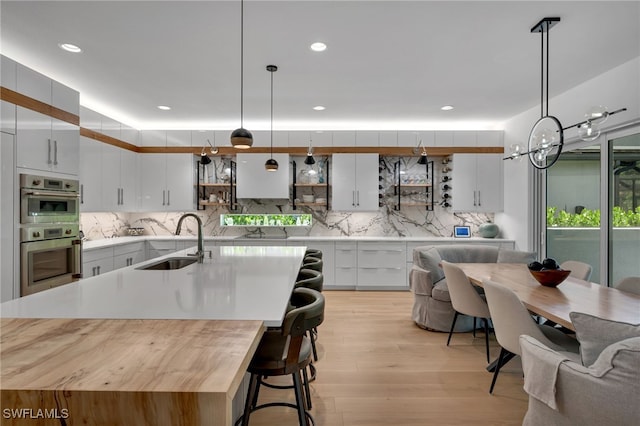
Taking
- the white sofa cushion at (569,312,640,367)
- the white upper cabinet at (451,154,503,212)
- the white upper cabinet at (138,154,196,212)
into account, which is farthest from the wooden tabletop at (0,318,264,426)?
the white upper cabinet at (451,154,503,212)

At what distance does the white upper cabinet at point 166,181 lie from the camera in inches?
237

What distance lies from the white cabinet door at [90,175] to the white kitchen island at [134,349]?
3023 millimetres

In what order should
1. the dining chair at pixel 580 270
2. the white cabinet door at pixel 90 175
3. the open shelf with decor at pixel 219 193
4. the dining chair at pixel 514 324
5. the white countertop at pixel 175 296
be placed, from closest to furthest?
the white countertop at pixel 175 296 → the dining chair at pixel 514 324 → the dining chair at pixel 580 270 → the white cabinet door at pixel 90 175 → the open shelf with decor at pixel 219 193

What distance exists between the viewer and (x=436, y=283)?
4059 millimetres

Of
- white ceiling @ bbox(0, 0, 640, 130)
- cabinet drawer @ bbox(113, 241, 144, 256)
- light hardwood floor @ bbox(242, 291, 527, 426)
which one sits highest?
white ceiling @ bbox(0, 0, 640, 130)

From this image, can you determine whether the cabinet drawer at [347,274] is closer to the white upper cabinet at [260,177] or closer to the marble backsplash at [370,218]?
the marble backsplash at [370,218]

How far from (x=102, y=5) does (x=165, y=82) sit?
1.53m

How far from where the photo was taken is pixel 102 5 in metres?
2.54

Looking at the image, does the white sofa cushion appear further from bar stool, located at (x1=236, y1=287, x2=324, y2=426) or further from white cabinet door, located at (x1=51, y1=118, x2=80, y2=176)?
white cabinet door, located at (x1=51, y1=118, x2=80, y2=176)

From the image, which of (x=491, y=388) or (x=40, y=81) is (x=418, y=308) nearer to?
(x=491, y=388)

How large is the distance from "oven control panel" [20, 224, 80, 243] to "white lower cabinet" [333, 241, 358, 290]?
→ 143 inches

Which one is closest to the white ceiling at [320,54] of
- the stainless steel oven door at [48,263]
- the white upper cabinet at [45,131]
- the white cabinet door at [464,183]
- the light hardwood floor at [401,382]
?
the white upper cabinet at [45,131]

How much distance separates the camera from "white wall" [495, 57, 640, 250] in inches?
134

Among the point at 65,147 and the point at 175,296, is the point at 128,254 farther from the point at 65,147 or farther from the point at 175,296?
the point at 175,296
